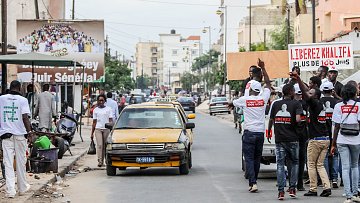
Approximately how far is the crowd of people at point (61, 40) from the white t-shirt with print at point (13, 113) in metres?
24.8

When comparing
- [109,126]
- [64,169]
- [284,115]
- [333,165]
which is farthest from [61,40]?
[284,115]

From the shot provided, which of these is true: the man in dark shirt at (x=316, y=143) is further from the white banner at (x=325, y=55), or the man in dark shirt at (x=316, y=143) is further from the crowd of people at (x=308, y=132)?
the white banner at (x=325, y=55)

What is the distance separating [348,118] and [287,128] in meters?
1.29

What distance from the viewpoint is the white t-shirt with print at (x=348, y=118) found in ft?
44.7

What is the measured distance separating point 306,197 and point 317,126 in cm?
128

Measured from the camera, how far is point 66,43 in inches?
1553

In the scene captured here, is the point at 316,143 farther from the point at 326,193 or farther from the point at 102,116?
the point at 102,116

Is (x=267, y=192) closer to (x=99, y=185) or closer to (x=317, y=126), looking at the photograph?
(x=317, y=126)

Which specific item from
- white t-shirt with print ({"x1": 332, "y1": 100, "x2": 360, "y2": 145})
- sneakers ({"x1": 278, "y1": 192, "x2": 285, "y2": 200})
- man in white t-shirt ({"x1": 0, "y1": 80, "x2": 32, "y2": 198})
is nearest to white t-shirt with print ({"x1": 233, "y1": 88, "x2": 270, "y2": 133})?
sneakers ({"x1": 278, "y1": 192, "x2": 285, "y2": 200})

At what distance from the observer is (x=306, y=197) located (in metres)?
14.7

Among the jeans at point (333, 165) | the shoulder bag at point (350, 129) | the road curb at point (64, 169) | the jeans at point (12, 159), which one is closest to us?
the shoulder bag at point (350, 129)

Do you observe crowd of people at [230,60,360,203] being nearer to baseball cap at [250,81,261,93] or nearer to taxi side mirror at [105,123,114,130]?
baseball cap at [250,81,261,93]

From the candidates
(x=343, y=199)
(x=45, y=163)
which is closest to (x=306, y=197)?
(x=343, y=199)

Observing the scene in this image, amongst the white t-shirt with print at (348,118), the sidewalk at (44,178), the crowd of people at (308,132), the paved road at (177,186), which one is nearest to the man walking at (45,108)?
the sidewalk at (44,178)
